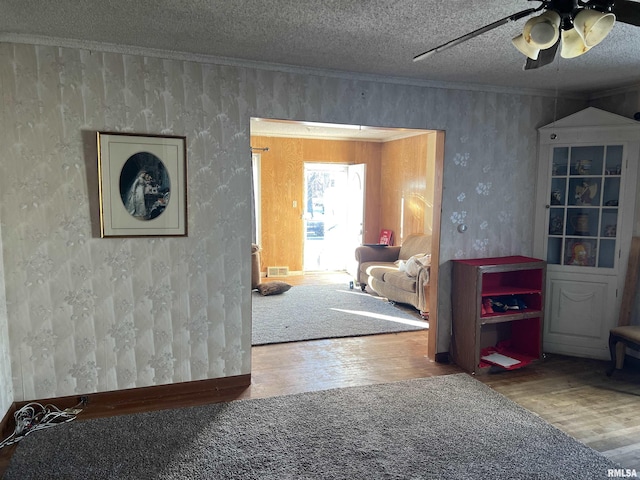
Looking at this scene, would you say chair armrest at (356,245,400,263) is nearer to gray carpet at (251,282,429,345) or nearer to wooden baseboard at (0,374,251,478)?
gray carpet at (251,282,429,345)

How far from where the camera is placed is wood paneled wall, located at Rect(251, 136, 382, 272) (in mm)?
7570

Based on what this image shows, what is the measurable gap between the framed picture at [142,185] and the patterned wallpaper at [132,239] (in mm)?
70

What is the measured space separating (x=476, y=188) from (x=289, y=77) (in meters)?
1.90

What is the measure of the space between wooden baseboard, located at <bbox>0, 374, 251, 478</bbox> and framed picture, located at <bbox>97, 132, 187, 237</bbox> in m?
1.12

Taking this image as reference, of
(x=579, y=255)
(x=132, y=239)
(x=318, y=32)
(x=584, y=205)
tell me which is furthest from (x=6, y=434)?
(x=584, y=205)

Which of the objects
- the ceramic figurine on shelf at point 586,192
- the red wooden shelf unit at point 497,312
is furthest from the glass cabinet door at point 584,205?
the red wooden shelf unit at point 497,312

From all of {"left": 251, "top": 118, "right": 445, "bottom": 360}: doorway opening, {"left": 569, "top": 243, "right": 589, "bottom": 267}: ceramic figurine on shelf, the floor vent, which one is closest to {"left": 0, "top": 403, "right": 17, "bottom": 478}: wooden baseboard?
{"left": 569, "top": 243, "right": 589, "bottom": 267}: ceramic figurine on shelf

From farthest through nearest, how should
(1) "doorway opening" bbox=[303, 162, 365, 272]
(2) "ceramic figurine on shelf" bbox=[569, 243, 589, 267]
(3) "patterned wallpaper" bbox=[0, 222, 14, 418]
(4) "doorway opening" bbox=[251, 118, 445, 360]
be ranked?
(1) "doorway opening" bbox=[303, 162, 365, 272] → (4) "doorway opening" bbox=[251, 118, 445, 360] → (2) "ceramic figurine on shelf" bbox=[569, 243, 589, 267] → (3) "patterned wallpaper" bbox=[0, 222, 14, 418]

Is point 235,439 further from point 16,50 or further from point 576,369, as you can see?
point 576,369

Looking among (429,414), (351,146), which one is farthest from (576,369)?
(351,146)

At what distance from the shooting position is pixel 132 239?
3.01 meters

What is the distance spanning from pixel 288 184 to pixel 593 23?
246 inches

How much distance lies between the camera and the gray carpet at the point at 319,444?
2.33m

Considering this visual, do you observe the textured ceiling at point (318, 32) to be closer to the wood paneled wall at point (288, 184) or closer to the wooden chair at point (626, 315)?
the wooden chair at point (626, 315)
